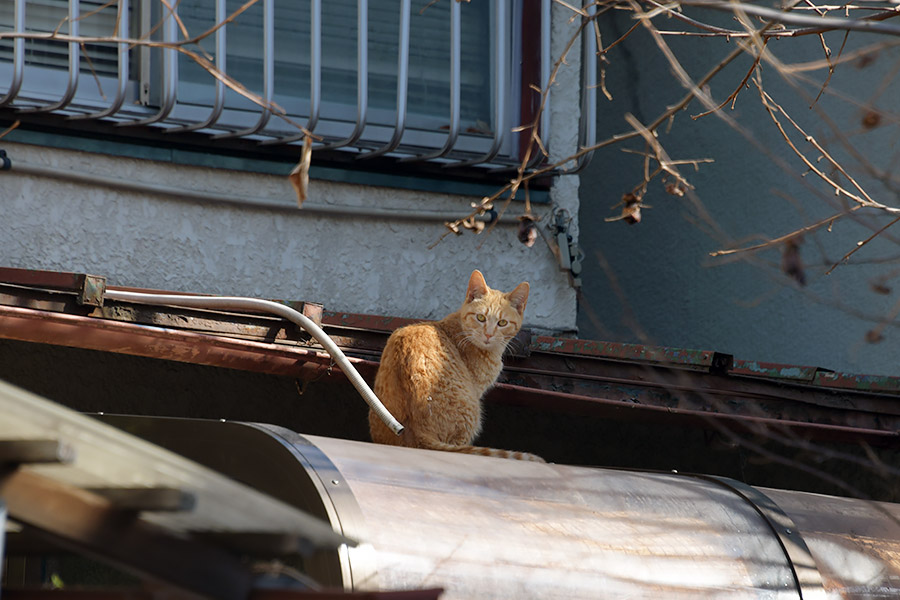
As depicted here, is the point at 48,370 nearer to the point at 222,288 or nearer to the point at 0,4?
the point at 222,288

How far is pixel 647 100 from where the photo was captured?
6480 millimetres

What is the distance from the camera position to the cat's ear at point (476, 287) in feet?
13.8

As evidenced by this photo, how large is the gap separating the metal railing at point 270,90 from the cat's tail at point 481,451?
1688 millimetres

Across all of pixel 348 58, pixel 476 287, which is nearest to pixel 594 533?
pixel 476 287

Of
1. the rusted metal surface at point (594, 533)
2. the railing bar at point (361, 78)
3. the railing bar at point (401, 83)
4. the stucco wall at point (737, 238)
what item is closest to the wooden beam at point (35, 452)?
the rusted metal surface at point (594, 533)

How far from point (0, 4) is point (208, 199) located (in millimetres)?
1249

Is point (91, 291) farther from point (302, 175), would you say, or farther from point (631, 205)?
point (631, 205)

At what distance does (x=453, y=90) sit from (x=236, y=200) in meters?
1.21

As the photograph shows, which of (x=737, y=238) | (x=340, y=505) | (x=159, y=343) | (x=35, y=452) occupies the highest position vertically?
(x=737, y=238)

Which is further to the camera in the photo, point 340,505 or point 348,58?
point 348,58

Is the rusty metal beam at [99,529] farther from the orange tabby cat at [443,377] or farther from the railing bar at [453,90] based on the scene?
the railing bar at [453,90]

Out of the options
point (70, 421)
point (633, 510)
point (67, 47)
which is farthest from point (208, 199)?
point (70, 421)

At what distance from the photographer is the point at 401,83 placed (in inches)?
194

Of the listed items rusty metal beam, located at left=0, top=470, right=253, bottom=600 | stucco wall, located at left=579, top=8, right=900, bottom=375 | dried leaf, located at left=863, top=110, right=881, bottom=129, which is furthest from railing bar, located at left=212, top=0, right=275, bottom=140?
rusty metal beam, located at left=0, top=470, right=253, bottom=600
